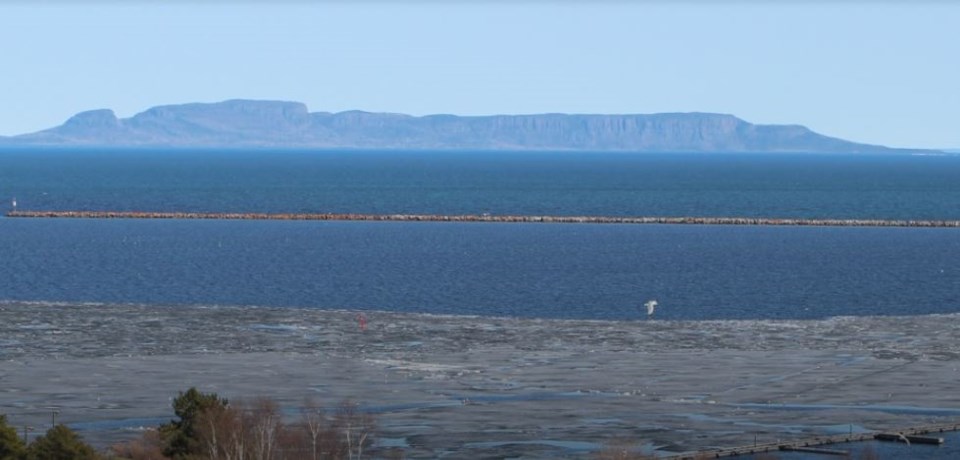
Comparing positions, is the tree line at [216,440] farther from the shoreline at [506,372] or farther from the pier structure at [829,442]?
the pier structure at [829,442]

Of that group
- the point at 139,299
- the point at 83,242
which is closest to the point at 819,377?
the point at 139,299

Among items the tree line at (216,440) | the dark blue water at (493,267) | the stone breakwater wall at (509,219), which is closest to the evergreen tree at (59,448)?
the tree line at (216,440)

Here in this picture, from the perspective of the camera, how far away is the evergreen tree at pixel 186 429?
3709cm

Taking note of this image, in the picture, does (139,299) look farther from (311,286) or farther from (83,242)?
(83,242)

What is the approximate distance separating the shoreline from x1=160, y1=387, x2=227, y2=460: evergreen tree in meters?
3.04

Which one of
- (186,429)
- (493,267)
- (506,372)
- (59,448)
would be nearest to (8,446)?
(59,448)

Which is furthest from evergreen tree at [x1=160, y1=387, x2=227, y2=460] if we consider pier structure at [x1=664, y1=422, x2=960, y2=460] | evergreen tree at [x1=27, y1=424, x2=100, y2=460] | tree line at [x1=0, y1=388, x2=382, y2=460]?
pier structure at [x1=664, y1=422, x2=960, y2=460]

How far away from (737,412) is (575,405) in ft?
14.5

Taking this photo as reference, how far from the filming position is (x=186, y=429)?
37625 mm

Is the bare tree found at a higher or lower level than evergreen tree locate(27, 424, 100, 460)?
lower

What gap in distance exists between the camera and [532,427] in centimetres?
4347

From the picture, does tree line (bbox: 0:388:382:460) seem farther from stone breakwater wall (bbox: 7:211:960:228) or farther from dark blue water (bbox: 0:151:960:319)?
stone breakwater wall (bbox: 7:211:960:228)

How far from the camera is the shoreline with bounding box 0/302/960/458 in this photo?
143 feet

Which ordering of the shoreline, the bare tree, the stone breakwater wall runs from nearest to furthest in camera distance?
1. the bare tree
2. the shoreline
3. the stone breakwater wall
